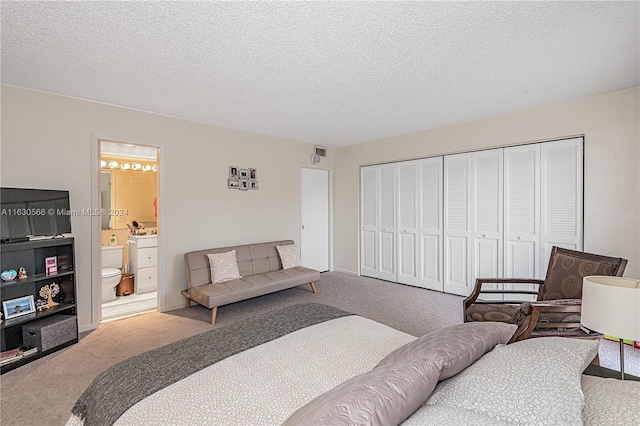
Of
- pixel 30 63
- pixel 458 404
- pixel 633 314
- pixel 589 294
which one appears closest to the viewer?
pixel 458 404

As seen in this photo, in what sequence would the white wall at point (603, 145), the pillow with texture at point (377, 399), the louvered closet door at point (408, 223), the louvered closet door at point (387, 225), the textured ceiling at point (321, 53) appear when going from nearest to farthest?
1. the pillow with texture at point (377, 399)
2. the textured ceiling at point (321, 53)
3. the white wall at point (603, 145)
4. the louvered closet door at point (408, 223)
5. the louvered closet door at point (387, 225)

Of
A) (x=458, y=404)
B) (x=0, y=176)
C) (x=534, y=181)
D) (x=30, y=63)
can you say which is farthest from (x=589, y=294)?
(x=0, y=176)

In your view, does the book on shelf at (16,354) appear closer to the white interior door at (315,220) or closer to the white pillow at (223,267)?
the white pillow at (223,267)

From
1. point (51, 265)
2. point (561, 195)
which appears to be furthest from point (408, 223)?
point (51, 265)

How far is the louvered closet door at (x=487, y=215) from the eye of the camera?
4105 millimetres

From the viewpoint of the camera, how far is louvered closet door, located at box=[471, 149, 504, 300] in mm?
4105

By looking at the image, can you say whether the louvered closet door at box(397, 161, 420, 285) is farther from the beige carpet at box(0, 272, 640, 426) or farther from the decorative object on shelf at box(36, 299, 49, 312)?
the decorative object on shelf at box(36, 299, 49, 312)

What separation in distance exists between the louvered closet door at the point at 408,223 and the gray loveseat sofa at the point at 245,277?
159 cm

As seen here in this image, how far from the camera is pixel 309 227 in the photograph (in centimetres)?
588

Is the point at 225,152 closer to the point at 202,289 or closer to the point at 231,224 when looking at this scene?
the point at 231,224

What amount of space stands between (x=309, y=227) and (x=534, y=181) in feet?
11.9

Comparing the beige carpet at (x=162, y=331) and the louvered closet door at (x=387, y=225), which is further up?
the louvered closet door at (x=387, y=225)

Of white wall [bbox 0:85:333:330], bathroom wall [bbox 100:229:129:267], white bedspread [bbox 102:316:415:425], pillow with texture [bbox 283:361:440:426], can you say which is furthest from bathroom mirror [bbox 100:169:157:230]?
pillow with texture [bbox 283:361:440:426]

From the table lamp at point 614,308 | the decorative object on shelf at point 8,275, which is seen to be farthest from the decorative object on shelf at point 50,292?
the table lamp at point 614,308
